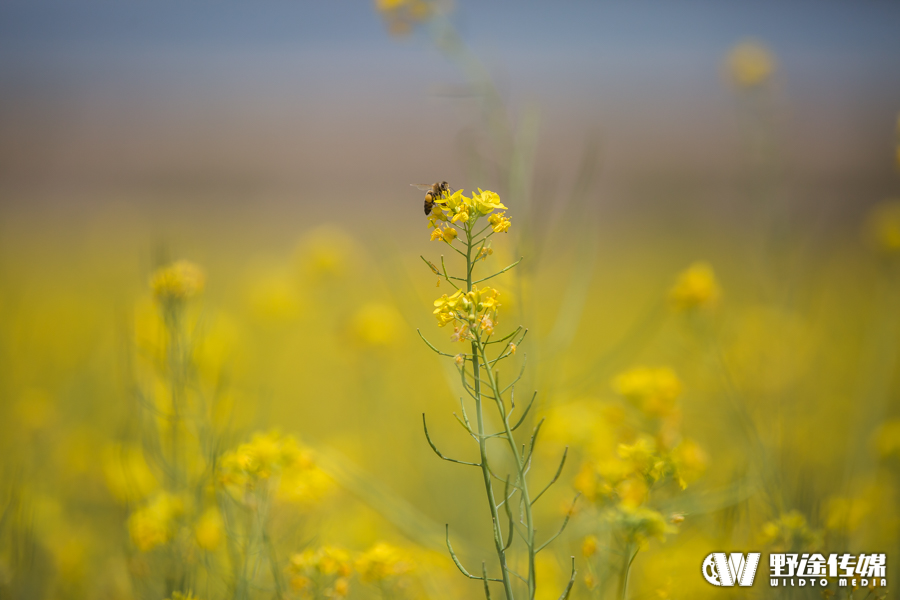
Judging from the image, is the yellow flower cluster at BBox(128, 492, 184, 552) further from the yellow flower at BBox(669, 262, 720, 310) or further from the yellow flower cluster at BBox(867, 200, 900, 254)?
the yellow flower cluster at BBox(867, 200, 900, 254)

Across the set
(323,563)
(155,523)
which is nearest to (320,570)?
(323,563)

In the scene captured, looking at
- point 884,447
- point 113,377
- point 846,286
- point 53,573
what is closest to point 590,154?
point 884,447

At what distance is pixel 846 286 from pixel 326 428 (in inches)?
239

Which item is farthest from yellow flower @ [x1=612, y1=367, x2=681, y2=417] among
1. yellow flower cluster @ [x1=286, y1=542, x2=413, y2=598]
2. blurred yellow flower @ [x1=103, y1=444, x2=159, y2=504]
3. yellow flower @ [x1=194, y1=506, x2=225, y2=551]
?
blurred yellow flower @ [x1=103, y1=444, x2=159, y2=504]

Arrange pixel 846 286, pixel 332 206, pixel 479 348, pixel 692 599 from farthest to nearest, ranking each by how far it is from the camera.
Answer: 1. pixel 332 206
2. pixel 846 286
3. pixel 692 599
4. pixel 479 348

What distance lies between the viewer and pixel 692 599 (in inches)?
72.5

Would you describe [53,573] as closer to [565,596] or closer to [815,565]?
[565,596]

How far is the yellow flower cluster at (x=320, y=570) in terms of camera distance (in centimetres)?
148

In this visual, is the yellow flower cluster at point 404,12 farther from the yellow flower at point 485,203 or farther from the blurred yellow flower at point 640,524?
the blurred yellow flower at point 640,524

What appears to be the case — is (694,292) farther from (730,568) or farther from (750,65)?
(750,65)

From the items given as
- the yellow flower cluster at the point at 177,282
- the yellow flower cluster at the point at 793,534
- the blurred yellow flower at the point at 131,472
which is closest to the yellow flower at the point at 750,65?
the yellow flower cluster at the point at 793,534

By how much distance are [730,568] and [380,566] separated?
1102 millimetres

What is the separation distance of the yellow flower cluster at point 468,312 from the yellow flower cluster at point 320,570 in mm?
840

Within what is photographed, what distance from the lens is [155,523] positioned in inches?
64.1
